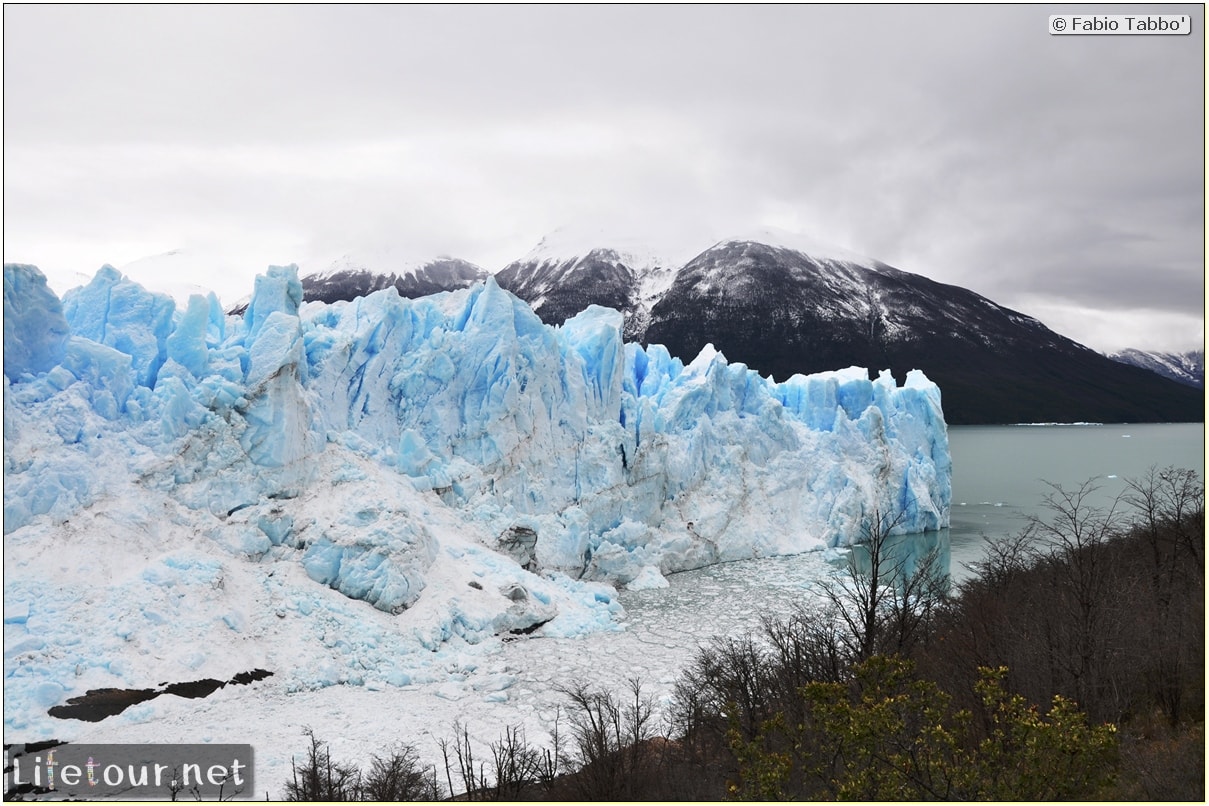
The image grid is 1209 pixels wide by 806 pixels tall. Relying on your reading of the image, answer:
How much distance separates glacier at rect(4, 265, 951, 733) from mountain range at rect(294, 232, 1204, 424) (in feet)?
256

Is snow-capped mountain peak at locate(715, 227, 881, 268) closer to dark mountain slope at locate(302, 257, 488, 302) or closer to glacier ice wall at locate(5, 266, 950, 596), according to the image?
dark mountain slope at locate(302, 257, 488, 302)

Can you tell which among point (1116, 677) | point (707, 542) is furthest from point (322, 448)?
point (1116, 677)

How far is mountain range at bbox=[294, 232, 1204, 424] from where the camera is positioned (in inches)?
4117

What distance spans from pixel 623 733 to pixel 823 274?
428 ft

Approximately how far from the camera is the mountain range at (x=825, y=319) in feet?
343

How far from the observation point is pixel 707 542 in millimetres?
25719

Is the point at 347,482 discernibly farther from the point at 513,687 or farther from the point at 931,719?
the point at 931,719

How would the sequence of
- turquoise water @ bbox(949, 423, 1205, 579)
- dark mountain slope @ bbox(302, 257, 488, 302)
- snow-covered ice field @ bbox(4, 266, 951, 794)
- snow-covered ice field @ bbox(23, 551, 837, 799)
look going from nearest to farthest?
snow-covered ice field @ bbox(23, 551, 837, 799)
snow-covered ice field @ bbox(4, 266, 951, 794)
turquoise water @ bbox(949, 423, 1205, 579)
dark mountain slope @ bbox(302, 257, 488, 302)

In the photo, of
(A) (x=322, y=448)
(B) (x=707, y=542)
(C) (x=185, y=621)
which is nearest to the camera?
(C) (x=185, y=621)

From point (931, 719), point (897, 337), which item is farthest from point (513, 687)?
point (897, 337)

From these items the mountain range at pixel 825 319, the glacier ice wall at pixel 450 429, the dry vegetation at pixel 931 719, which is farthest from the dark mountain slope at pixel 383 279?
the dry vegetation at pixel 931 719

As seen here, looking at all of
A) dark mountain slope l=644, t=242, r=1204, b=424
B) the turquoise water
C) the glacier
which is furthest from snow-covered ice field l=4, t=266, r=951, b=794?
dark mountain slope l=644, t=242, r=1204, b=424

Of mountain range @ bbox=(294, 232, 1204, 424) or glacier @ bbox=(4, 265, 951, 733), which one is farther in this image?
mountain range @ bbox=(294, 232, 1204, 424)

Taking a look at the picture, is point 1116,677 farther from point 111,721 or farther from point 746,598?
point 111,721
